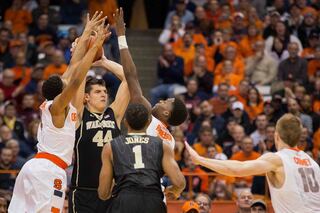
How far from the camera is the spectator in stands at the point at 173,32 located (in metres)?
21.0

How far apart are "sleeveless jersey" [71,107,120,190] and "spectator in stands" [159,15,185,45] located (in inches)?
408

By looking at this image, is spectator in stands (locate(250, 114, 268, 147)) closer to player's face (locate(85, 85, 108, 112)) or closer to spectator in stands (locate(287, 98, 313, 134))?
A: spectator in stands (locate(287, 98, 313, 134))

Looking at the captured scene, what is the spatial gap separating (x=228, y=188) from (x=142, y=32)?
26.2 ft

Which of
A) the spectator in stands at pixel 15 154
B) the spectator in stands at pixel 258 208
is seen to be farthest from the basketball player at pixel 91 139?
the spectator in stands at pixel 15 154

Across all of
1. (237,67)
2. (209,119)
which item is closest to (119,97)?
(209,119)

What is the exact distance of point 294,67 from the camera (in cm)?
1992

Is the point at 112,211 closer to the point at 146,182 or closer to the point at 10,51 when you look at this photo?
the point at 146,182

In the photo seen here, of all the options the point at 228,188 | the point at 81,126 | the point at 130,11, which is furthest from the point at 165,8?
the point at 81,126

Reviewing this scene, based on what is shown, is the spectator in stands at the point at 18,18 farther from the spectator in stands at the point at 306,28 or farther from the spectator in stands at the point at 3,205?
the spectator in stands at the point at 3,205

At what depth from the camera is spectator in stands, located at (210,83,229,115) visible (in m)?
18.8

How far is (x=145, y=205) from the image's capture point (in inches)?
351

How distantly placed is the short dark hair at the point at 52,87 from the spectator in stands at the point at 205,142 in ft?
22.7

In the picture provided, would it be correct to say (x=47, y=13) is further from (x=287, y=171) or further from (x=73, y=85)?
(x=287, y=171)

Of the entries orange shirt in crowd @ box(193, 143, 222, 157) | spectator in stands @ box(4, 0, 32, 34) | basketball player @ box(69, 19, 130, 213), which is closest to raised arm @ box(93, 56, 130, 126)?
Answer: basketball player @ box(69, 19, 130, 213)
